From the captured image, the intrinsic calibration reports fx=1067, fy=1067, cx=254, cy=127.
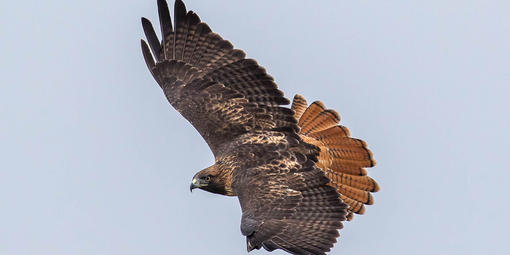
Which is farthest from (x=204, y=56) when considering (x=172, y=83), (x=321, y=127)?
(x=321, y=127)

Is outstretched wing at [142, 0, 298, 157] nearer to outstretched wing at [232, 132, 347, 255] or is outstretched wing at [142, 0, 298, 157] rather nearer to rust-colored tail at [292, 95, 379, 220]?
outstretched wing at [232, 132, 347, 255]

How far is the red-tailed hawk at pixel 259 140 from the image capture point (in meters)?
14.6

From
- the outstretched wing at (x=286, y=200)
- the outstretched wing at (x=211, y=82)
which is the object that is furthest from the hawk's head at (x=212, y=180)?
A: the outstretched wing at (x=211, y=82)

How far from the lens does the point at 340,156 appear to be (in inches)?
641

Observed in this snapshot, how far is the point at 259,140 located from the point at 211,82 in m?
1.25

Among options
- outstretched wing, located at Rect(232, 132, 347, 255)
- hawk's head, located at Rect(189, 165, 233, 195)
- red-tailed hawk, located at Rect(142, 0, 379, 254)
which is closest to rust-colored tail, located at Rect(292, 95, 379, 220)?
red-tailed hawk, located at Rect(142, 0, 379, 254)

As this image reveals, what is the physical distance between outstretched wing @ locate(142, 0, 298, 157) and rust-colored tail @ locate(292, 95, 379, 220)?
0.89 metres

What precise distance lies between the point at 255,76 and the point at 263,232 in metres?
2.68

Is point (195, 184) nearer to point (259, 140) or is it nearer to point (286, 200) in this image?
point (259, 140)

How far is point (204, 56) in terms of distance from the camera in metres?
16.1

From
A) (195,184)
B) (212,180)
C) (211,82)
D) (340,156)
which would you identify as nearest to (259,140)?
(212,180)

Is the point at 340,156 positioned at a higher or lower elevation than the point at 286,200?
higher

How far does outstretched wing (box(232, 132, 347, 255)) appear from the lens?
14.1 m

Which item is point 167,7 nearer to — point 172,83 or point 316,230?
point 172,83
